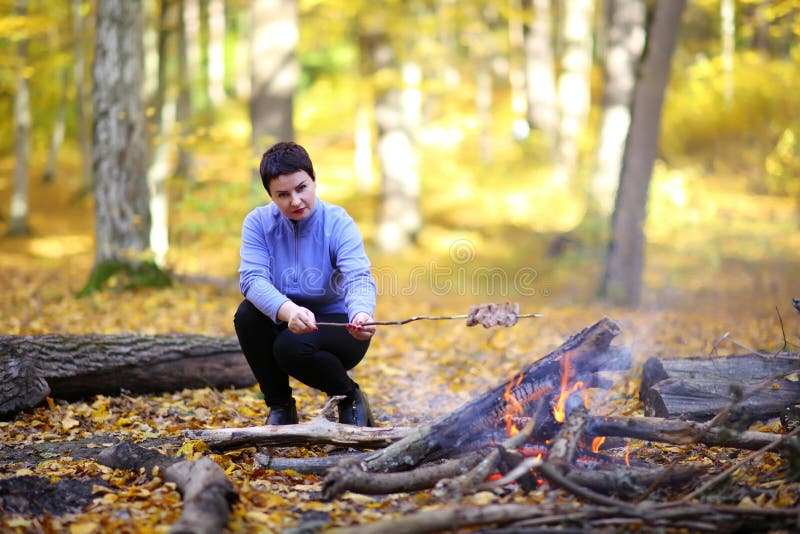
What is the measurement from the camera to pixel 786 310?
33.4 feet

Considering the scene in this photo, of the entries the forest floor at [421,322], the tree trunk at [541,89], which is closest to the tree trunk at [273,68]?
the forest floor at [421,322]

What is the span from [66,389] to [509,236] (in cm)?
1132

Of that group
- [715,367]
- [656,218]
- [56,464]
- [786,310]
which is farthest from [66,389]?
[656,218]

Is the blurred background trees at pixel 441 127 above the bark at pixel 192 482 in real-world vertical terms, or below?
above

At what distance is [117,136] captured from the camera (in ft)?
32.0

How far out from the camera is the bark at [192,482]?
9.75 feet

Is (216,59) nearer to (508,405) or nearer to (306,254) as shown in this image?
(306,254)

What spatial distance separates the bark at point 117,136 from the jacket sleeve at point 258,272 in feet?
19.7

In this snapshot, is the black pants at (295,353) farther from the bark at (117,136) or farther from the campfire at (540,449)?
the bark at (117,136)

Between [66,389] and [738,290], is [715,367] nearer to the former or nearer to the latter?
[66,389]

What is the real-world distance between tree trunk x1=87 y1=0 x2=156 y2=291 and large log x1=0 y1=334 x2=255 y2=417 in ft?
14.9

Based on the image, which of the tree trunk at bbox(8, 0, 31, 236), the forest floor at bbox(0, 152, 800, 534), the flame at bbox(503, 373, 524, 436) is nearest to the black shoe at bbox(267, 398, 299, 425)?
the forest floor at bbox(0, 152, 800, 534)

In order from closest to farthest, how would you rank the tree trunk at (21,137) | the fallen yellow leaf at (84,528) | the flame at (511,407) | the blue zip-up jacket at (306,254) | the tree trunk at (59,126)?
the fallen yellow leaf at (84,528) → the flame at (511,407) → the blue zip-up jacket at (306,254) → the tree trunk at (21,137) → the tree trunk at (59,126)

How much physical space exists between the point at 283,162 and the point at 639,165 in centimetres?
734
